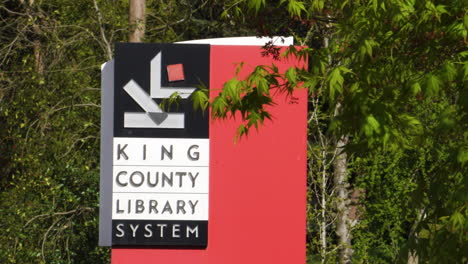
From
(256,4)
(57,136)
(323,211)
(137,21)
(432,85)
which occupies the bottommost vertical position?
(323,211)

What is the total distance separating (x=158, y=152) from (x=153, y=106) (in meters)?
0.55

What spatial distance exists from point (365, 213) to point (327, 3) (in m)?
9.00

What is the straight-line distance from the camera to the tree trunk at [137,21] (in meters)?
17.2

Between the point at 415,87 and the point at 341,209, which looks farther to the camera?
the point at 341,209

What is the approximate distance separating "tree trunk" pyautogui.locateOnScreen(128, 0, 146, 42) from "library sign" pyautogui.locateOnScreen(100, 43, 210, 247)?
4.60 meters

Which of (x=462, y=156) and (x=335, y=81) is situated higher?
(x=335, y=81)

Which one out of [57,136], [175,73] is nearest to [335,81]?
[175,73]

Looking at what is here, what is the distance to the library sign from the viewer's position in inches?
495

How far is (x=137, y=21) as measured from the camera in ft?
56.5

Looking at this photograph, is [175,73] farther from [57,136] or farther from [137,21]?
[137,21]

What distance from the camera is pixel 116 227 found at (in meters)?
12.7

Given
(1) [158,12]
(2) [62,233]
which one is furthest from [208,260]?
(1) [158,12]

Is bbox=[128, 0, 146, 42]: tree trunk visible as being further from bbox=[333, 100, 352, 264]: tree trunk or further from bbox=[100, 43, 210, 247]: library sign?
bbox=[100, 43, 210, 247]: library sign

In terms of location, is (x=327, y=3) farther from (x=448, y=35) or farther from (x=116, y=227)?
(x=116, y=227)
